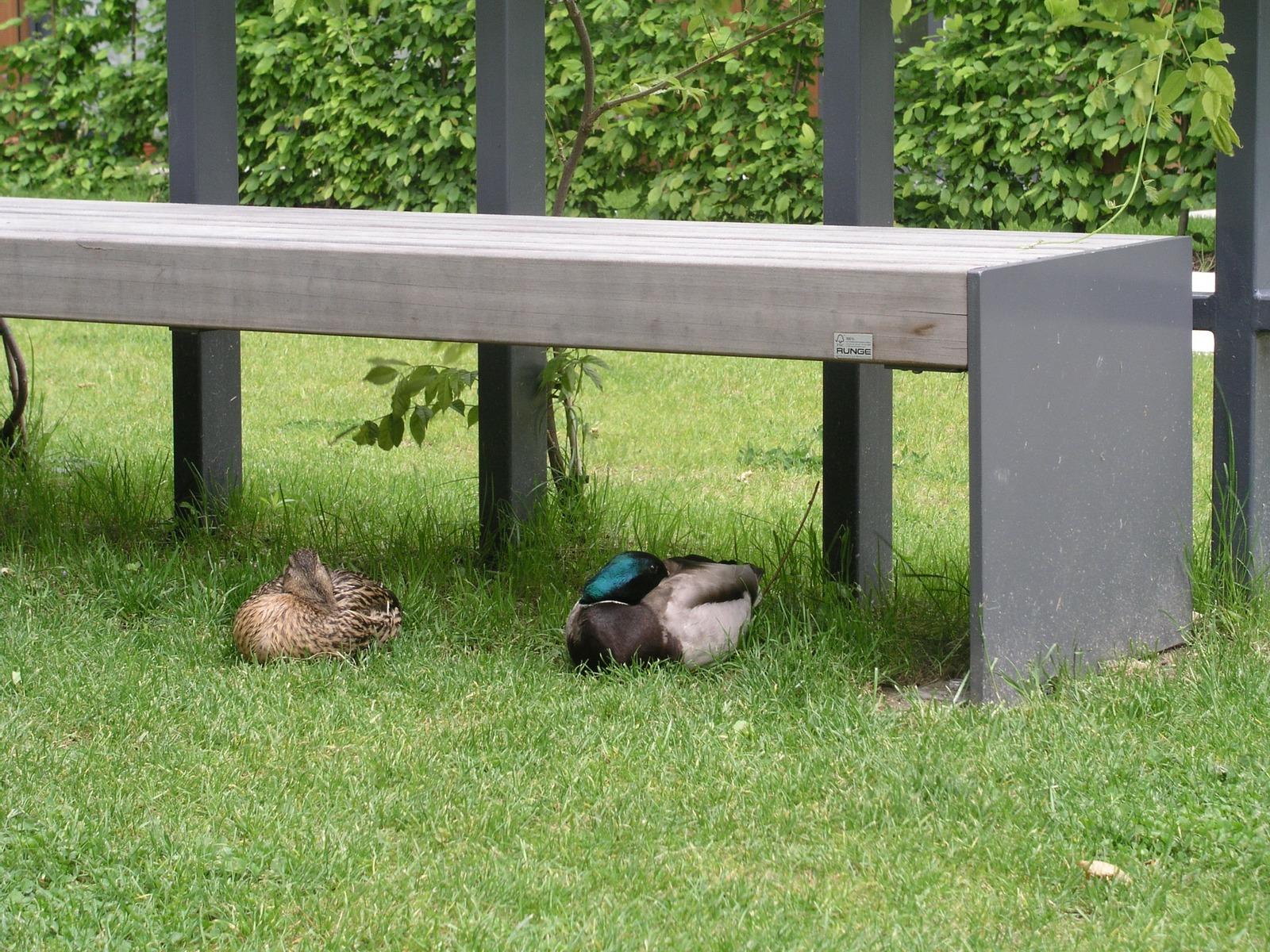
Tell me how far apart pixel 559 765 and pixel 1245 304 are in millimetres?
1967

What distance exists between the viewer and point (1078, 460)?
3.34m

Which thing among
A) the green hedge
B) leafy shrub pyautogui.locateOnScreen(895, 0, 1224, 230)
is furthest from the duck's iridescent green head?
leafy shrub pyautogui.locateOnScreen(895, 0, 1224, 230)

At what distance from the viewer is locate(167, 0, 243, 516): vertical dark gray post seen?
4.69 m

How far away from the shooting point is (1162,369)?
11.8ft

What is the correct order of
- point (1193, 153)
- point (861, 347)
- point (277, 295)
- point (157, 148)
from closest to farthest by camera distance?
point (861, 347) < point (277, 295) < point (1193, 153) < point (157, 148)

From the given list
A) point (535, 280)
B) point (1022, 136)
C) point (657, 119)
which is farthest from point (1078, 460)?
point (657, 119)

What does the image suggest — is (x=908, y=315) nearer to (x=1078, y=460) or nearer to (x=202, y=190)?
(x=1078, y=460)

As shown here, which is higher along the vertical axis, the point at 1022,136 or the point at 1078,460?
the point at 1022,136

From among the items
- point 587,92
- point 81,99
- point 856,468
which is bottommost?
point 856,468

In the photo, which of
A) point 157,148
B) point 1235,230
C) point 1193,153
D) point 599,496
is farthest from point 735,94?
point 1235,230

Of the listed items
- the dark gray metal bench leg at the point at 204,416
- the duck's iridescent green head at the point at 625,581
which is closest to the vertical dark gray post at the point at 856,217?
the duck's iridescent green head at the point at 625,581

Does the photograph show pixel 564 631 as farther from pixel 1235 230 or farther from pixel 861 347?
pixel 1235 230

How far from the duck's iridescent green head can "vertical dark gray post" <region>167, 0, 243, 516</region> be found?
157 centimetres

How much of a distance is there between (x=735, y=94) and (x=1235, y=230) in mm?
6034
